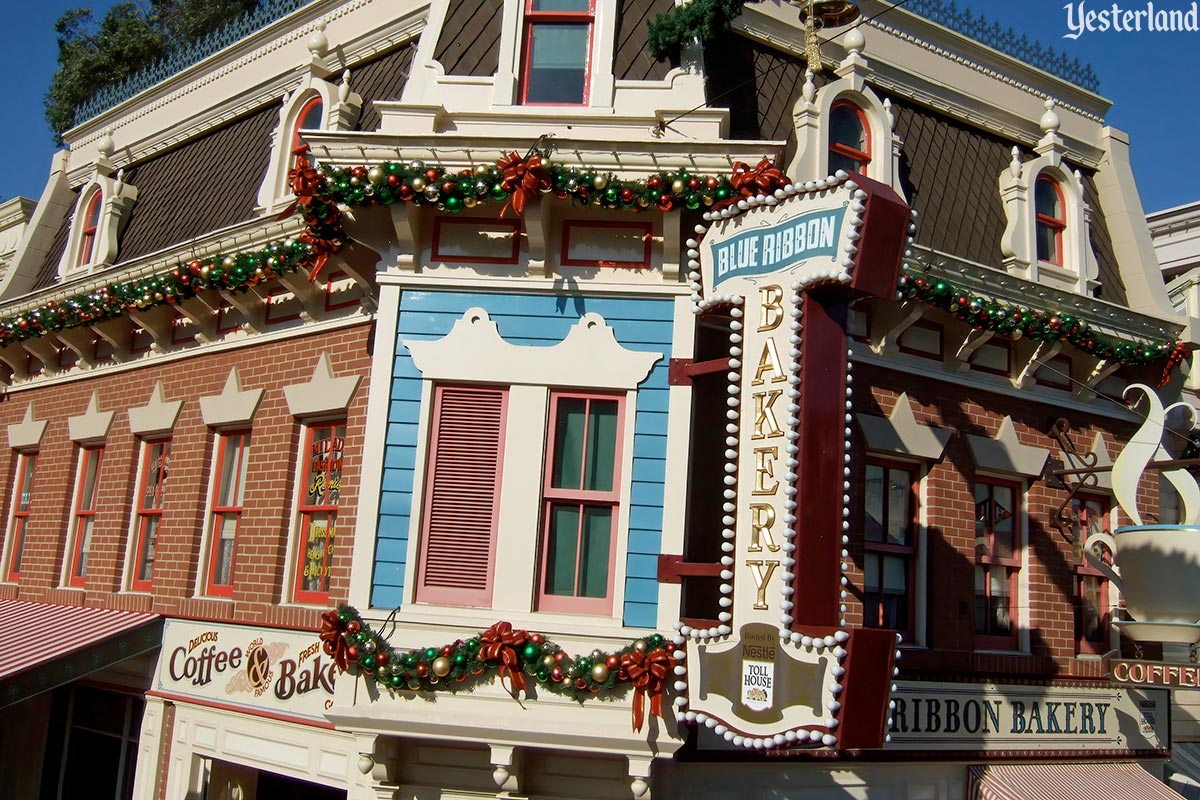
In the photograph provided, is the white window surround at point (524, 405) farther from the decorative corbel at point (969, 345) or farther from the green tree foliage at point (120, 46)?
the green tree foliage at point (120, 46)

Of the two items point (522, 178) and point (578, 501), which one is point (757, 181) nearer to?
point (522, 178)

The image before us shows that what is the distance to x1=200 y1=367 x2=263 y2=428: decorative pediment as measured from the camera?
11.7 metres

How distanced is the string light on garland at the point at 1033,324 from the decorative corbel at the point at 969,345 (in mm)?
Result: 114

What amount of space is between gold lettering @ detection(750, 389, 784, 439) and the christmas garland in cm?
176

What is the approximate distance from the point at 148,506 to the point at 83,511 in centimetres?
162

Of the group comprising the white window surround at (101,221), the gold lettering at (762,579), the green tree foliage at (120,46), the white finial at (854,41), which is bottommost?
the gold lettering at (762,579)

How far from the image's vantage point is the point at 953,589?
11094 millimetres

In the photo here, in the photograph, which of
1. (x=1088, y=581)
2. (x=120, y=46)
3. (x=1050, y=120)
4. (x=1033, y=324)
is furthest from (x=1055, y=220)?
(x=120, y=46)

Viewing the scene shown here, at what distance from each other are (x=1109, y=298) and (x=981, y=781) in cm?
587

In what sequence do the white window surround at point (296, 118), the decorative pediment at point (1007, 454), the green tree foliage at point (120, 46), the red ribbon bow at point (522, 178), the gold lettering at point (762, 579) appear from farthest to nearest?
the green tree foliage at point (120, 46) < the white window surround at point (296, 118) < the decorative pediment at point (1007, 454) < the red ribbon bow at point (522, 178) < the gold lettering at point (762, 579)

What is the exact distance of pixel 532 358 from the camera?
9289 mm

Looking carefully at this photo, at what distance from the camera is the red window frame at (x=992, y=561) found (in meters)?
11.5

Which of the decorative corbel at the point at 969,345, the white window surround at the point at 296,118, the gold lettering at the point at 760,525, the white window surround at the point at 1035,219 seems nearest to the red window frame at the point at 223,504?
the white window surround at the point at 296,118

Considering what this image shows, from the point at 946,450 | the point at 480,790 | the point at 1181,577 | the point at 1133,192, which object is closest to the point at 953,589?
the point at 946,450
